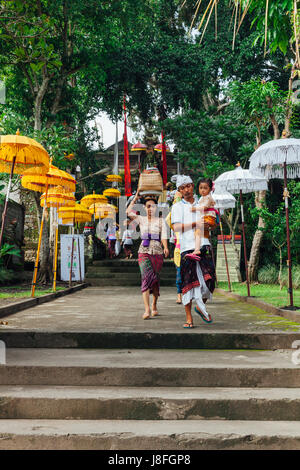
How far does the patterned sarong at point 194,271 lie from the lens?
16.1 feet

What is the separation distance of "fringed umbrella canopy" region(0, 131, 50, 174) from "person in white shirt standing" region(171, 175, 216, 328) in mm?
2447

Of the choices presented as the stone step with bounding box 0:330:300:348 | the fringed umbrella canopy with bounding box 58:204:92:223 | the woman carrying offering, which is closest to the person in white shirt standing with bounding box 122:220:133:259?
the fringed umbrella canopy with bounding box 58:204:92:223

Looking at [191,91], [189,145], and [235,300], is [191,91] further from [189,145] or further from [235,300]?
[235,300]

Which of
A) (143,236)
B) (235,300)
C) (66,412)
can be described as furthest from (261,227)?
(66,412)

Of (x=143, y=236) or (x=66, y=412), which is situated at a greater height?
(x=143, y=236)

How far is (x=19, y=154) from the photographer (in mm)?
6301

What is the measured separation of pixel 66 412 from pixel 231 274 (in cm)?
1048

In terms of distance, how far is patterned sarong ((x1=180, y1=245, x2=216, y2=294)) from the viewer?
4.91 metres

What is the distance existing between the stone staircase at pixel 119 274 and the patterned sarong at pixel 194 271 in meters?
7.09

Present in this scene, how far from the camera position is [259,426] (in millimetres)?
2877

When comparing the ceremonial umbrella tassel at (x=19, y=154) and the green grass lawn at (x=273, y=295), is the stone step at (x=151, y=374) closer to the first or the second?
the ceremonial umbrella tassel at (x=19, y=154)

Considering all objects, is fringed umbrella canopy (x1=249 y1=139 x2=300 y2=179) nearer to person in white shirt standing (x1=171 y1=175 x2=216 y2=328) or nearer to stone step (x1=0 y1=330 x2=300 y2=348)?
person in white shirt standing (x1=171 y1=175 x2=216 y2=328)

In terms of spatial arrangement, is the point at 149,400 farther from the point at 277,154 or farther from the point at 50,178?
the point at 50,178

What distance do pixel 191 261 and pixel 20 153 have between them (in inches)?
127
